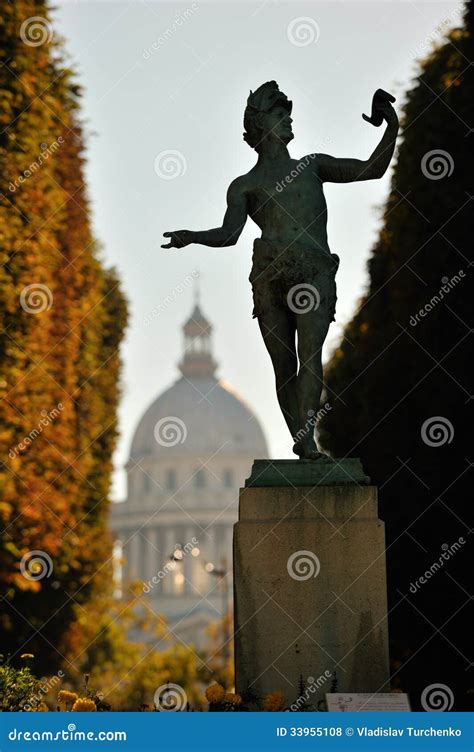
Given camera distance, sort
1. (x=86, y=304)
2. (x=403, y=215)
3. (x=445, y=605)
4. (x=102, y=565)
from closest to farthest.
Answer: (x=445, y=605) < (x=403, y=215) < (x=86, y=304) < (x=102, y=565)

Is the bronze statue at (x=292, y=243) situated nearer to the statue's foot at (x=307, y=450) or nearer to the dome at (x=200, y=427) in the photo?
the statue's foot at (x=307, y=450)

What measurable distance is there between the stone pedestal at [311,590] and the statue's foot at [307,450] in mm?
310

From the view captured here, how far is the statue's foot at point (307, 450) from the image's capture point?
1234 cm

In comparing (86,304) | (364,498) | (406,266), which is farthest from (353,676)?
(86,304)

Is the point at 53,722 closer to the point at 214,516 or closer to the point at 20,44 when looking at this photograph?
the point at 20,44

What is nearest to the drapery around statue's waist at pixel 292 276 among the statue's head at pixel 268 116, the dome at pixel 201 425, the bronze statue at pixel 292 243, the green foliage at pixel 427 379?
the bronze statue at pixel 292 243

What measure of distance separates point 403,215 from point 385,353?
238cm

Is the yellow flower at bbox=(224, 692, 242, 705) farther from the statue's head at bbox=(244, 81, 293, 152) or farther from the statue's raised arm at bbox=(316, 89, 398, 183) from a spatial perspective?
the statue's head at bbox=(244, 81, 293, 152)

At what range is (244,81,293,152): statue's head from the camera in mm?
12852

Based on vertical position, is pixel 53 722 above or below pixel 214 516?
below

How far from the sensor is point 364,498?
11977mm

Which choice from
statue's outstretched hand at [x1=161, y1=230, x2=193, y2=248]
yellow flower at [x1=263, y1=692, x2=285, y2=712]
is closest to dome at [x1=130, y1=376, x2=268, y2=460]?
statue's outstretched hand at [x1=161, y1=230, x2=193, y2=248]

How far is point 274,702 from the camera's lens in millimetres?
11055

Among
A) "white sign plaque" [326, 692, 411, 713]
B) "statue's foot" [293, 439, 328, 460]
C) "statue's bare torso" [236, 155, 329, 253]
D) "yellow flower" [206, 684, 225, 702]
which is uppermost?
"statue's bare torso" [236, 155, 329, 253]
